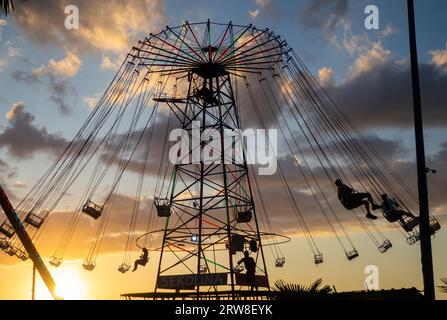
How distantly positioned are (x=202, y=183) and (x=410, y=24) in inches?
936

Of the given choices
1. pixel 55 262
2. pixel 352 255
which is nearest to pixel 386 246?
pixel 352 255

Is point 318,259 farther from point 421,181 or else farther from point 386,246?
point 421,181

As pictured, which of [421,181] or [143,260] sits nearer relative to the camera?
[421,181]

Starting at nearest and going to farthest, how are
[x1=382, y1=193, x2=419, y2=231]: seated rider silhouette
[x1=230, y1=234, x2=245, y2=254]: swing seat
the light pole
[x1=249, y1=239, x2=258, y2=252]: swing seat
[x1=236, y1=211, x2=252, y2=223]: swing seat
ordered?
the light pole < [x1=382, y1=193, x2=419, y2=231]: seated rider silhouette < [x1=249, y1=239, x2=258, y2=252]: swing seat < [x1=230, y1=234, x2=245, y2=254]: swing seat < [x1=236, y1=211, x2=252, y2=223]: swing seat

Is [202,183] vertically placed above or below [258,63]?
below

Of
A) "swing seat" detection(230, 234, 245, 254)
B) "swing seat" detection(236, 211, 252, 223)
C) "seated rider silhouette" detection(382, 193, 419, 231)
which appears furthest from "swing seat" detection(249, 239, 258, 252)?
"seated rider silhouette" detection(382, 193, 419, 231)

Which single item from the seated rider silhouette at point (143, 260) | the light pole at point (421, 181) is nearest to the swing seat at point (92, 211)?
the seated rider silhouette at point (143, 260)

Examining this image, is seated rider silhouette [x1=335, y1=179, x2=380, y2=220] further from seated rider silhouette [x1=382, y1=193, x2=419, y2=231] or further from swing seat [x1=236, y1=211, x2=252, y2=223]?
Answer: swing seat [x1=236, y1=211, x2=252, y2=223]

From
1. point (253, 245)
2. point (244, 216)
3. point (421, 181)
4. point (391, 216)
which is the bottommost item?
point (421, 181)

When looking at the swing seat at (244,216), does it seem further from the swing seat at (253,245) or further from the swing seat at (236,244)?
the swing seat at (253,245)

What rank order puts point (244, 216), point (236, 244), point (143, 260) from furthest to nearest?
point (143, 260) < point (244, 216) < point (236, 244)
